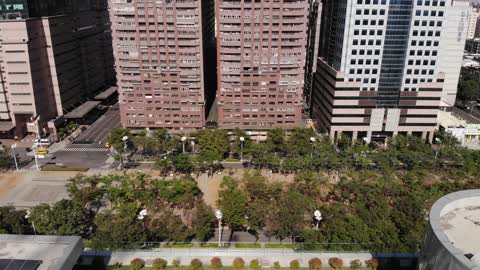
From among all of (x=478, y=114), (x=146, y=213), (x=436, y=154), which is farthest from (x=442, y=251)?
(x=478, y=114)

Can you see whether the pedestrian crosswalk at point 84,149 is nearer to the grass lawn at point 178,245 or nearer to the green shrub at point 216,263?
the grass lawn at point 178,245

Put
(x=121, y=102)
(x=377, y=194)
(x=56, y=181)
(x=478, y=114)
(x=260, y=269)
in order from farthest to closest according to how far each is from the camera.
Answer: (x=478, y=114), (x=121, y=102), (x=56, y=181), (x=377, y=194), (x=260, y=269)

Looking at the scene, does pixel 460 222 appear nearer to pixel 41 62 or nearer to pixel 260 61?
pixel 260 61

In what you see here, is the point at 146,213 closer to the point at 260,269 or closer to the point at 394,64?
the point at 260,269

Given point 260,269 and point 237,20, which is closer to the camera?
point 260,269

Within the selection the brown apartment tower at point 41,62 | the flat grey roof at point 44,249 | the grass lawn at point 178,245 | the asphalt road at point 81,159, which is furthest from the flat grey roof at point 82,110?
the flat grey roof at point 44,249

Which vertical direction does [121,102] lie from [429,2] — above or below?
below

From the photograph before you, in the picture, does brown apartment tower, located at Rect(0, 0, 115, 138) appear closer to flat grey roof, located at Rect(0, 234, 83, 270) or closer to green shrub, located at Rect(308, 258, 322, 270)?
flat grey roof, located at Rect(0, 234, 83, 270)

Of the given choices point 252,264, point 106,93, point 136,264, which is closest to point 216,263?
point 252,264
